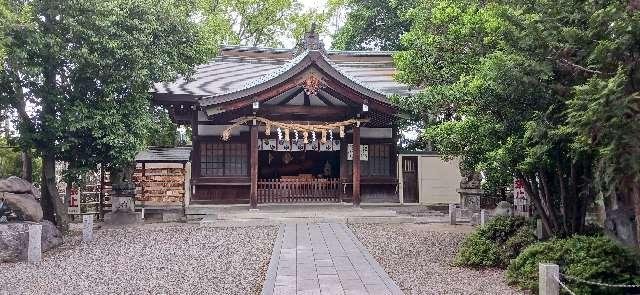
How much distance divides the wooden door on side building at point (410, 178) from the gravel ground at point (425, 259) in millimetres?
5262

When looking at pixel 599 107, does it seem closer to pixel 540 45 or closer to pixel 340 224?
pixel 540 45

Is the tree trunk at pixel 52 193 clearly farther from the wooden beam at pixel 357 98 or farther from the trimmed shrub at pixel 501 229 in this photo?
the trimmed shrub at pixel 501 229

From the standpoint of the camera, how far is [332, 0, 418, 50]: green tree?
102 feet

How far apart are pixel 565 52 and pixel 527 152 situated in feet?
4.94

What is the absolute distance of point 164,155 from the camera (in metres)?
18.6

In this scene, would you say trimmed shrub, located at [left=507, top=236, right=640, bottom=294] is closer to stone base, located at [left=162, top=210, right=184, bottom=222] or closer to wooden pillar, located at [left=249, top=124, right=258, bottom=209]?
wooden pillar, located at [left=249, top=124, right=258, bottom=209]

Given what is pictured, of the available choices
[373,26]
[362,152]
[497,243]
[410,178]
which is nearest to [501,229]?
[497,243]

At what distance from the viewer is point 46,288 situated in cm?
791

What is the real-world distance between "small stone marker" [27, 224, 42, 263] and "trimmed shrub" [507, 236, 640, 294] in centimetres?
909

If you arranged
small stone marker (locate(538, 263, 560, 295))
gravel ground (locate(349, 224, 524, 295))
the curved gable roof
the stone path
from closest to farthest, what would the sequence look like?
1. small stone marker (locate(538, 263, 560, 295))
2. the stone path
3. gravel ground (locate(349, 224, 524, 295))
4. the curved gable roof

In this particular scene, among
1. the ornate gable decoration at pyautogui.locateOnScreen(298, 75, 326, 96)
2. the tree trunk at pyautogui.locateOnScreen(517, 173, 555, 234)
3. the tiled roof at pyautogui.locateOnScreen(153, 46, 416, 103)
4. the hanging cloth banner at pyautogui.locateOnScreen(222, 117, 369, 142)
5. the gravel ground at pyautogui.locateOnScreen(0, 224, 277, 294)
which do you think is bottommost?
the gravel ground at pyautogui.locateOnScreen(0, 224, 277, 294)

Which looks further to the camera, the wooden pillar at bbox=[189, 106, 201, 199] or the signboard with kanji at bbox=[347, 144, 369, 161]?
the signboard with kanji at bbox=[347, 144, 369, 161]

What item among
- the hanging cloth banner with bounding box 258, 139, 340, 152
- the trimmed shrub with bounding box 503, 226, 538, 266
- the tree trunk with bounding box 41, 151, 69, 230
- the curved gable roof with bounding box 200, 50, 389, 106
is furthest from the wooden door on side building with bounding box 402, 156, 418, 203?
the tree trunk with bounding box 41, 151, 69, 230

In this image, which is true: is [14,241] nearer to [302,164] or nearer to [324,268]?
[324,268]
